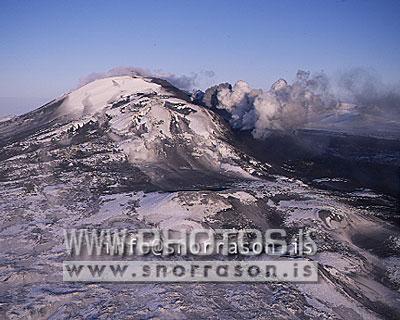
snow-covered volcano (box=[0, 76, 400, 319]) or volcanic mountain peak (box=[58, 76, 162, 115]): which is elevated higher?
volcanic mountain peak (box=[58, 76, 162, 115])

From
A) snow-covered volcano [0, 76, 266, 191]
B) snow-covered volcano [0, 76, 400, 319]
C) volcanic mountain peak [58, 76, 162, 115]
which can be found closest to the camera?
snow-covered volcano [0, 76, 400, 319]

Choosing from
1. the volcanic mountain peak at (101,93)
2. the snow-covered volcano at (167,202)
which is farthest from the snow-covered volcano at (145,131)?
the snow-covered volcano at (167,202)

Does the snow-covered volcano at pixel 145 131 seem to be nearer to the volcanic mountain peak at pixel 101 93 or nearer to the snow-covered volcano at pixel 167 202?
the volcanic mountain peak at pixel 101 93

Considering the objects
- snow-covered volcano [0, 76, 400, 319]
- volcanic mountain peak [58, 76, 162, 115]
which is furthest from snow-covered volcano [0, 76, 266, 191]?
snow-covered volcano [0, 76, 400, 319]

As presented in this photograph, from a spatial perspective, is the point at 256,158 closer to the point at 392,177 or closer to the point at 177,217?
the point at 392,177

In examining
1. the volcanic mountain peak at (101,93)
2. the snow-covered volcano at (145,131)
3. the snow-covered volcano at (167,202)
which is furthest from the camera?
the volcanic mountain peak at (101,93)

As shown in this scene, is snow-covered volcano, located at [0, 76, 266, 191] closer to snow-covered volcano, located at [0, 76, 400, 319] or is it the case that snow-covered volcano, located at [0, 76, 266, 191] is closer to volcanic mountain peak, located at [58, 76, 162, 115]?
volcanic mountain peak, located at [58, 76, 162, 115]

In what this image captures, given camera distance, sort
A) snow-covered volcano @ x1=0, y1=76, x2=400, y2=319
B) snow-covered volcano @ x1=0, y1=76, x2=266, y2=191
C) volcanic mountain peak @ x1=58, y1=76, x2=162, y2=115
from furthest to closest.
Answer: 1. volcanic mountain peak @ x1=58, y1=76, x2=162, y2=115
2. snow-covered volcano @ x1=0, y1=76, x2=266, y2=191
3. snow-covered volcano @ x1=0, y1=76, x2=400, y2=319

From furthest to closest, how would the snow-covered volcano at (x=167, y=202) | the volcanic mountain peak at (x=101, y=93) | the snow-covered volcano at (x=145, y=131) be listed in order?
the volcanic mountain peak at (x=101, y=93) → the snow-covered volcano at (x=145, y=131) → the snow-covered volcano at (x=167, y=202)

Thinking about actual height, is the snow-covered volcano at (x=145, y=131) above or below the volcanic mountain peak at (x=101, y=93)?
below
